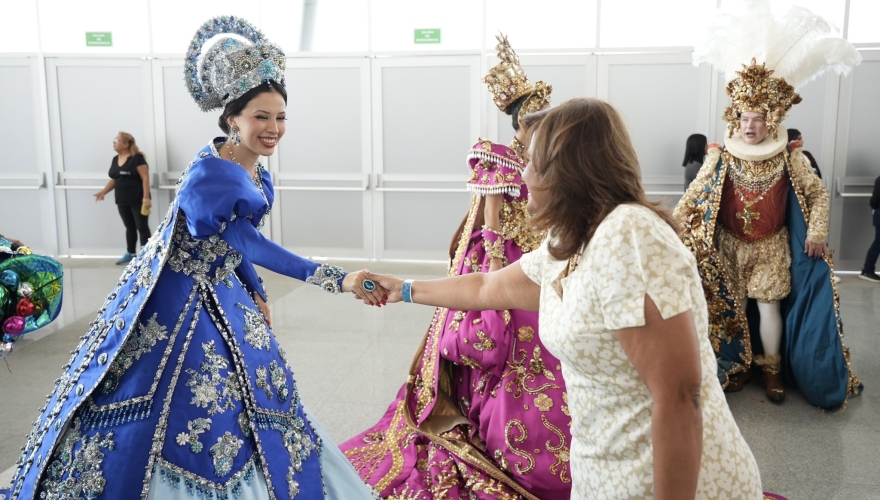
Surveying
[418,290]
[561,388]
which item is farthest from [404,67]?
[418,290]

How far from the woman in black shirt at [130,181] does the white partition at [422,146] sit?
233 centimetres

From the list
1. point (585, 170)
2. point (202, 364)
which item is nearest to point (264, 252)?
point (202, 364)

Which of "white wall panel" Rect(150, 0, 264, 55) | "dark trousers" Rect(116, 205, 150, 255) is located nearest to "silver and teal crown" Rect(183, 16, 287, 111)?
"dark trousers" Rect(116, 205, 150, 255)

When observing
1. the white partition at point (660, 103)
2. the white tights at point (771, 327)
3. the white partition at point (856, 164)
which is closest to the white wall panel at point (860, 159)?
the white partition at point (856, 164)

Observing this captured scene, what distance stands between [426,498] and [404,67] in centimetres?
566

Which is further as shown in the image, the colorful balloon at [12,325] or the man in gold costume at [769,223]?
the man in gold costume at [769,223]

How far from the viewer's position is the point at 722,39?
3750 mm

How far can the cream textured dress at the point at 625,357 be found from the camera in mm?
1218

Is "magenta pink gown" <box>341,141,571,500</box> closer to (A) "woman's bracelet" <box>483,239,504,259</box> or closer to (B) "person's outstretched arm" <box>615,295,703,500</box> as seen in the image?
(A) "woman's bracelet" <box>483,239,504,259</box>

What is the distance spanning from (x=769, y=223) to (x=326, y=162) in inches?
198

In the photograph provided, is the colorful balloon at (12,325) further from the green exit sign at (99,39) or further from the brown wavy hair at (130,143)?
the green exit sign at (99,39)

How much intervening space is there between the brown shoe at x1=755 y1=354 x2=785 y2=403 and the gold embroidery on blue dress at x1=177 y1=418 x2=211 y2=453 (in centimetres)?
293

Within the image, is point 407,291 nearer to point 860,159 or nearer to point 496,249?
point 496,249

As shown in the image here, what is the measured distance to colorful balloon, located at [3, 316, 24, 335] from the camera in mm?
2807
